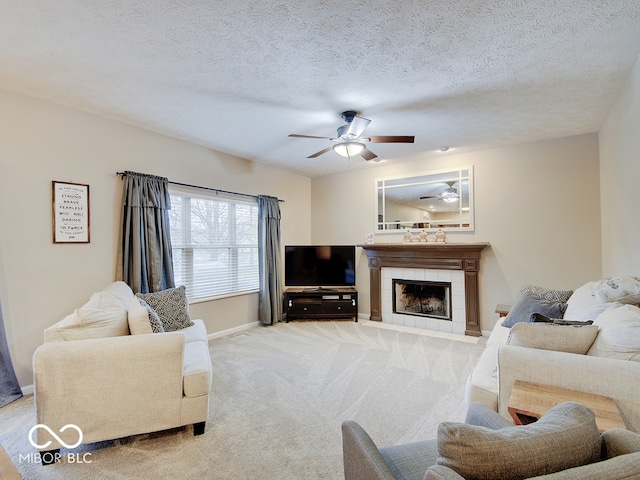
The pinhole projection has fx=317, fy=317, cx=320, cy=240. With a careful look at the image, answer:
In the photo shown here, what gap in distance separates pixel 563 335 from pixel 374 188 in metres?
3.99

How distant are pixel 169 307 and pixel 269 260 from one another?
199 centimetres

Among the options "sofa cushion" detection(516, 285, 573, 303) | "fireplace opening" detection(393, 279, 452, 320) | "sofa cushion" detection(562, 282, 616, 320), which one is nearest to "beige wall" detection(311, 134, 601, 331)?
"fireplace opening" detection(393, 279, 452, 320)

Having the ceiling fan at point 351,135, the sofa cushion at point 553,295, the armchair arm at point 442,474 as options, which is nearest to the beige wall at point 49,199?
the ceiling fan at point 351,135

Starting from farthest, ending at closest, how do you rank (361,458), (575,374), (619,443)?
(575,374) < (361,458) < (619,443)

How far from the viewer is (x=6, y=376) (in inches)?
106

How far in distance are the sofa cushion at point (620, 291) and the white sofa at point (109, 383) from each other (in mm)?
2874

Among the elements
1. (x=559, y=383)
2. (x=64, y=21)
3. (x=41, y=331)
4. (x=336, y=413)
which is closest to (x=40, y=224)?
(x=41, y=331)

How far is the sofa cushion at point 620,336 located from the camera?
1638 mm

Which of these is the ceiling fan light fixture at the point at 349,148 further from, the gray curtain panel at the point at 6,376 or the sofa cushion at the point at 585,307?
the gray curtain panel at the point at 6,376

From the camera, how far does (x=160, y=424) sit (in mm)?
2137

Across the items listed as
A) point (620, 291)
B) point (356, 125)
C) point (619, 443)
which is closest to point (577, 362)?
point (619, 443)

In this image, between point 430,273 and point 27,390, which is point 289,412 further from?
point 430,273

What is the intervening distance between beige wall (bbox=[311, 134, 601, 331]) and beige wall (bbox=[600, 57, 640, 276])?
0.18m

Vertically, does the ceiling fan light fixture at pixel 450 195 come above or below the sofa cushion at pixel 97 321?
above
